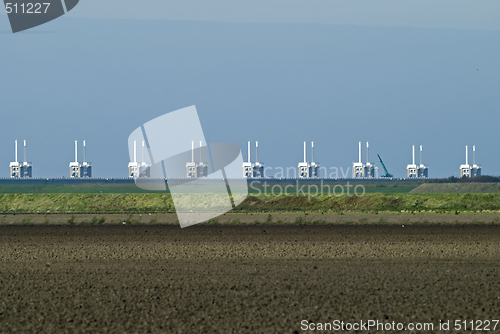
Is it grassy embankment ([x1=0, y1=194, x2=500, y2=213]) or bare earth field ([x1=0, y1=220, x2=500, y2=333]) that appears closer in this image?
bare earth field ([x1=0, y1=220, x2=500, y2=333])

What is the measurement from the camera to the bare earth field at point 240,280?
12.7 meters

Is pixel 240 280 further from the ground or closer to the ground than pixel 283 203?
further from the ground

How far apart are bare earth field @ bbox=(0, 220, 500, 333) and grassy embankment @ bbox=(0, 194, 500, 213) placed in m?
20.3

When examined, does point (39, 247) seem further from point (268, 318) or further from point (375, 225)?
point (375, 225)

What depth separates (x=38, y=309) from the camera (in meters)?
13.6

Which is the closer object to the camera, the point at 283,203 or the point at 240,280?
the point at 240,280

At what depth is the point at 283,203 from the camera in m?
53.2

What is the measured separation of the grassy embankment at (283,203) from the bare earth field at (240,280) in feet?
66.7

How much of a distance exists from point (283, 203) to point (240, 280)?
3632cm

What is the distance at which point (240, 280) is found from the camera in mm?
17000

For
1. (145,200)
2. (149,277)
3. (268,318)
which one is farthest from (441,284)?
(145,200)

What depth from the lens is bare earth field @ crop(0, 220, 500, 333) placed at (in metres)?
12.7

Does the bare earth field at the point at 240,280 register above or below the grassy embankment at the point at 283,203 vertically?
above

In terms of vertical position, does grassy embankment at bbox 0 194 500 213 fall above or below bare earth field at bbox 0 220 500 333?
below
